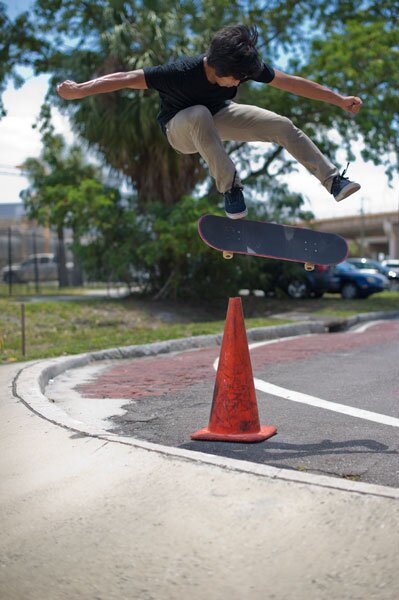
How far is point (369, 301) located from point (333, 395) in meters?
15.8

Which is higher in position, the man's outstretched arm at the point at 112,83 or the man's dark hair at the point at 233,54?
the man's dark hair at the point at 233,54

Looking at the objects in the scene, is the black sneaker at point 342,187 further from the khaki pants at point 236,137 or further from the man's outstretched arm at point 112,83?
the man's outstretched arm at point 112,83

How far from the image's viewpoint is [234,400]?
4555mm

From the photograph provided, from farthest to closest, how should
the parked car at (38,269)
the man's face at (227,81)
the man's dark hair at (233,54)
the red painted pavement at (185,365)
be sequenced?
the parked car at (38,269) < the red painted pavement at (185,365) < the man's face at (227,81) < the man's dark hair at (233,54)

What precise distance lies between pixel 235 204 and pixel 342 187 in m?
0.80

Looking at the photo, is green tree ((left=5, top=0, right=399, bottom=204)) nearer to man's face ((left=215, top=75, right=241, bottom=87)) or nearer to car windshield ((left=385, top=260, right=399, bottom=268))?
man's face ((left=215, top=75, right=241, bottom=87))

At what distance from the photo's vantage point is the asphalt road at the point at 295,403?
4172 mm

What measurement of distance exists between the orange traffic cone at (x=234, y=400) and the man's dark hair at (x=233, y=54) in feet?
5.24

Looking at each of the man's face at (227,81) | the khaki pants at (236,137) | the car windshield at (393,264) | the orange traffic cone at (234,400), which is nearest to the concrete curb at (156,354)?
the orange traffic cone at (234,400)

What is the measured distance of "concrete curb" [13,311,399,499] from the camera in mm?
3336

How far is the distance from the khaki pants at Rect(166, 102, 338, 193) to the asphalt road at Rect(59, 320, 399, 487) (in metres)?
1.71

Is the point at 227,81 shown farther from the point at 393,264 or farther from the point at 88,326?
the point at 393,264

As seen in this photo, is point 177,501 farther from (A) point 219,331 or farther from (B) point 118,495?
(A) point 219,331

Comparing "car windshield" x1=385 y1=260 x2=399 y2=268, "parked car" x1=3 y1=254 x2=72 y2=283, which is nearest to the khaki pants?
"parked car" x1=3 y1=254 x2=72 y2=283
